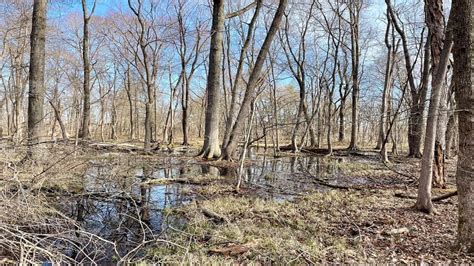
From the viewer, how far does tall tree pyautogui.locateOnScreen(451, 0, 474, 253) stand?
325 cm

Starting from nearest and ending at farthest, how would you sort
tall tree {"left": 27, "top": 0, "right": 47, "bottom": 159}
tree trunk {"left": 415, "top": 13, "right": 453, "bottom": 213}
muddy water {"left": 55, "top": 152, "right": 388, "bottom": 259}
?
muddy water {"left": 55, "top": 152, "right": 388, "bottom": 259}, tree trunk {"left": 415, "top": 13, "right": 453, "bottom": 213}, tall tree {"left": 27, "top": 0, "right": 47, "bottom": 159}

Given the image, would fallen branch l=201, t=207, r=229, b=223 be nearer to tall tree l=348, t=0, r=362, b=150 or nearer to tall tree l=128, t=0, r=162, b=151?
tall tree l=128, t=0, r=162, b=151

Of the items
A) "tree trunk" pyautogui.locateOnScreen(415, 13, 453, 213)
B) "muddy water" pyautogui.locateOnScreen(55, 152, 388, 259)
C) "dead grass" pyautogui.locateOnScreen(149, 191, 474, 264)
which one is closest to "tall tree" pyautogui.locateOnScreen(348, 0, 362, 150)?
"muddy water" pyautogui.locateOnScreen(55, 152, 388, 259)

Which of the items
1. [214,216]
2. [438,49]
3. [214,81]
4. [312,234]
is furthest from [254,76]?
[312,234]

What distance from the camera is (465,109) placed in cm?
329

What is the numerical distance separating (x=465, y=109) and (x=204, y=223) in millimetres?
3368

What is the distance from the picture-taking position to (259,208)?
200 inches

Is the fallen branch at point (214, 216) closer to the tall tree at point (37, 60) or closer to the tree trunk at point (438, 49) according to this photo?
the tree trunk at point (438, 49)

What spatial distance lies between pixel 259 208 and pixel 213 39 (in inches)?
330

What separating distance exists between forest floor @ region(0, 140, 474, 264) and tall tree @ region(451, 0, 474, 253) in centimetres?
34

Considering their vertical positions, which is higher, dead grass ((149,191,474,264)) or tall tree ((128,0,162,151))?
tall tree ((128,0,162,151))

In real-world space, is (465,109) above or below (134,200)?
above

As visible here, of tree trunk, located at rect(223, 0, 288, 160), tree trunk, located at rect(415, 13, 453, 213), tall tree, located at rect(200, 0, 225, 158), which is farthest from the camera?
tall tree, located at rect(200, 0, 225, 158)

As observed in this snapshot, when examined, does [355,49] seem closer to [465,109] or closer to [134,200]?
[465,109]
